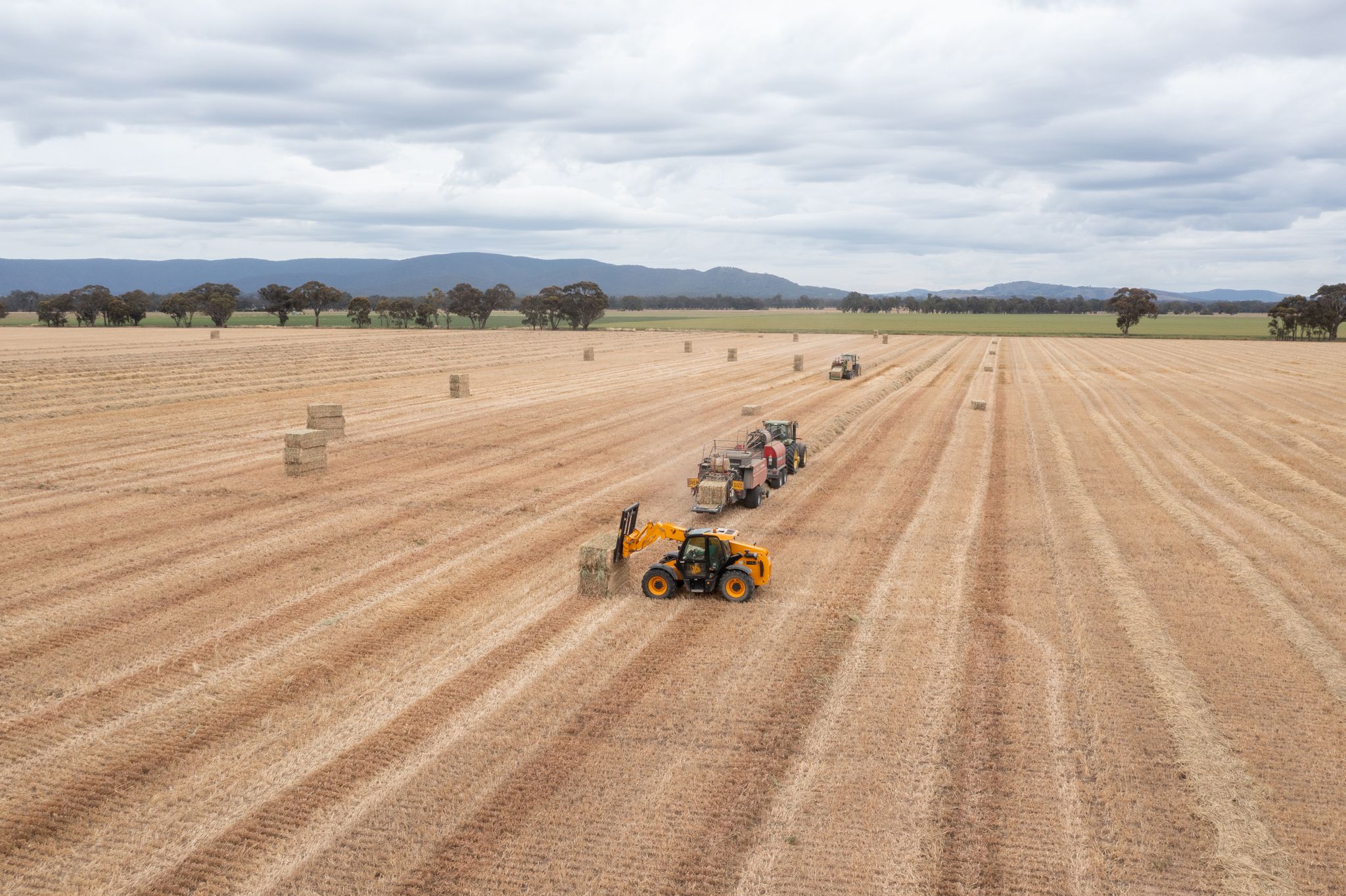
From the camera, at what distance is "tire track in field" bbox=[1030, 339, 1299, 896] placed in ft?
26.3

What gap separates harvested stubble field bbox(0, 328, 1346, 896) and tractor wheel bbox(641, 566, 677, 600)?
0.38m

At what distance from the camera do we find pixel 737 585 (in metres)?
14.4

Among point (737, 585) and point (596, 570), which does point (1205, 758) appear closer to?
point (737, 585)

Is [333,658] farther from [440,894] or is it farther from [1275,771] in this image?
[1275,771]

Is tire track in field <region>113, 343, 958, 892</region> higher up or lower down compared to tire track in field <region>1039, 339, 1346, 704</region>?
lower down

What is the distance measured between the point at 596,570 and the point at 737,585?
7.30ft

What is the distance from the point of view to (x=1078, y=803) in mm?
8961

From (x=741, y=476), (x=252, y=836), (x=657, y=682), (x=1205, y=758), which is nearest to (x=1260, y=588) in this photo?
(x=1205, y=758)

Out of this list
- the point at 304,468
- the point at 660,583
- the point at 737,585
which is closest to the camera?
the point at 737,585

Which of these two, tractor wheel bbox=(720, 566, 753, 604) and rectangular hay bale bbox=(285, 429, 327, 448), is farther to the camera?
rectangular hay bale bbox=(285, 429, 327, 448)

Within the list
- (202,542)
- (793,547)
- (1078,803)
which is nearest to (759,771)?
(1078,803)

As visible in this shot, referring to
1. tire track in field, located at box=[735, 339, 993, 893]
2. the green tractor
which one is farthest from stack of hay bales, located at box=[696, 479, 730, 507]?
the green tractor

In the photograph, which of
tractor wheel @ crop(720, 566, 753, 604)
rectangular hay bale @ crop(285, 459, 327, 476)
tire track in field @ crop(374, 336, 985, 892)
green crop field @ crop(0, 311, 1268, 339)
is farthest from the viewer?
green crop field @ crop(0, 311, 1268, 339)

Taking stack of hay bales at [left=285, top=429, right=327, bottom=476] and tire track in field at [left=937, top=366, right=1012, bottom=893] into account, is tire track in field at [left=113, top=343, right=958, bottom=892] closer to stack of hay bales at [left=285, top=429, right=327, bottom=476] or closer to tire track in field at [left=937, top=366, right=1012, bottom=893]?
tire track in field at [left=937, top=366, right=1012, bottom=893]
